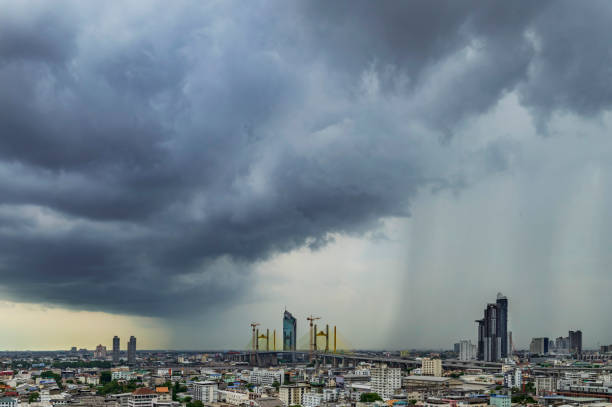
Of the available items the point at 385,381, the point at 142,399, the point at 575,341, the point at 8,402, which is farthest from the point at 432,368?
the point at 575,341

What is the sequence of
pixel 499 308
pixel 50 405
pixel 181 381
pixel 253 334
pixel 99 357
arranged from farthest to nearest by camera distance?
pixel 99 357 → pixel 253 334 → pixel 499 308 → pixel 181 381 → pixel 50 405

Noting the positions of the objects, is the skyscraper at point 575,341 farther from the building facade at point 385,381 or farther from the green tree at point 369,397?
the green tree at point 369,397

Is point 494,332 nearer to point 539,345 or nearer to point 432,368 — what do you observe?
point 539,345

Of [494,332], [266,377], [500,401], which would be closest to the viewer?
[500,401]

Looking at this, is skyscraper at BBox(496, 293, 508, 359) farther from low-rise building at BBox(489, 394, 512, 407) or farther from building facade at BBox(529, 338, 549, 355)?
low-rise building at BBox(489, 394, 512, 407)

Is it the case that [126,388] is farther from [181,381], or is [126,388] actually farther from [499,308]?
[499,308]

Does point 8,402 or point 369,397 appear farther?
point 369,397

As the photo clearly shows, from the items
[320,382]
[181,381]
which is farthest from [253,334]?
[320,382]

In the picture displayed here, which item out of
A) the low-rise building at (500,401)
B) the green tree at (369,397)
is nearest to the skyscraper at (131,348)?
the green tree at (369,397)
